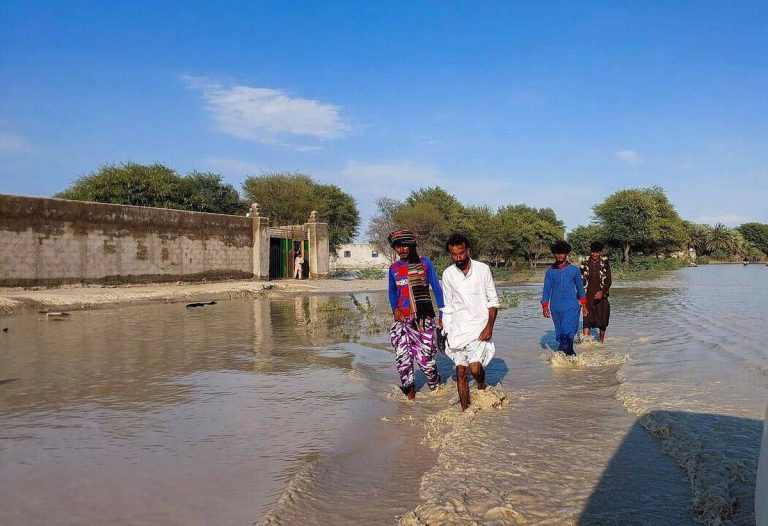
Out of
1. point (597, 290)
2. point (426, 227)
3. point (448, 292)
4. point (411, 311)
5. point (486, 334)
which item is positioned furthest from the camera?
point (426, 227)

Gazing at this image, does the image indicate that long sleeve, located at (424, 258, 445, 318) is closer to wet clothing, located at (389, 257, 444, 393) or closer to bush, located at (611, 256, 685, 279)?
wet clothing, located at (389, 257, 444, 393)

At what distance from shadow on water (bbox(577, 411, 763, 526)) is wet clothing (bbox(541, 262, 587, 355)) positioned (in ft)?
9.30

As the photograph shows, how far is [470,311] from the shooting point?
18.0 feet

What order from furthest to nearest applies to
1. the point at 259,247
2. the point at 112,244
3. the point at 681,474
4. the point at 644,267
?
the point at 644,267, the point at 259,247, the point at 112,244, the point at 681,474

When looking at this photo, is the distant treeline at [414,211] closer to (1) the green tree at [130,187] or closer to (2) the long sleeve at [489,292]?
(1) the green tree at [130,187]

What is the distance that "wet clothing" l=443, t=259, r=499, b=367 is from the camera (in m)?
5.46

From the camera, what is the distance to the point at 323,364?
8.10m

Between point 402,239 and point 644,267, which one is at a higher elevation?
point 402,239

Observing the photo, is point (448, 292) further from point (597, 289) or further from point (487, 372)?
point (597, 289)

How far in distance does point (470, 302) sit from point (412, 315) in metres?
0.85

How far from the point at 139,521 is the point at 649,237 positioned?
53.6 m

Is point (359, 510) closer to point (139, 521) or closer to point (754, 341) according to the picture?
point (139, 521)

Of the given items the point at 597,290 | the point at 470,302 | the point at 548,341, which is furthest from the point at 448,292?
the point at 548,341

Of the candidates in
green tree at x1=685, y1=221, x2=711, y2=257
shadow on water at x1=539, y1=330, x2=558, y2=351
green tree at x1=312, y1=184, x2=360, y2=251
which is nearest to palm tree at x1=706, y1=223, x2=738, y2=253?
green tree at x1=685, y1=221, x2=711, y2=257
